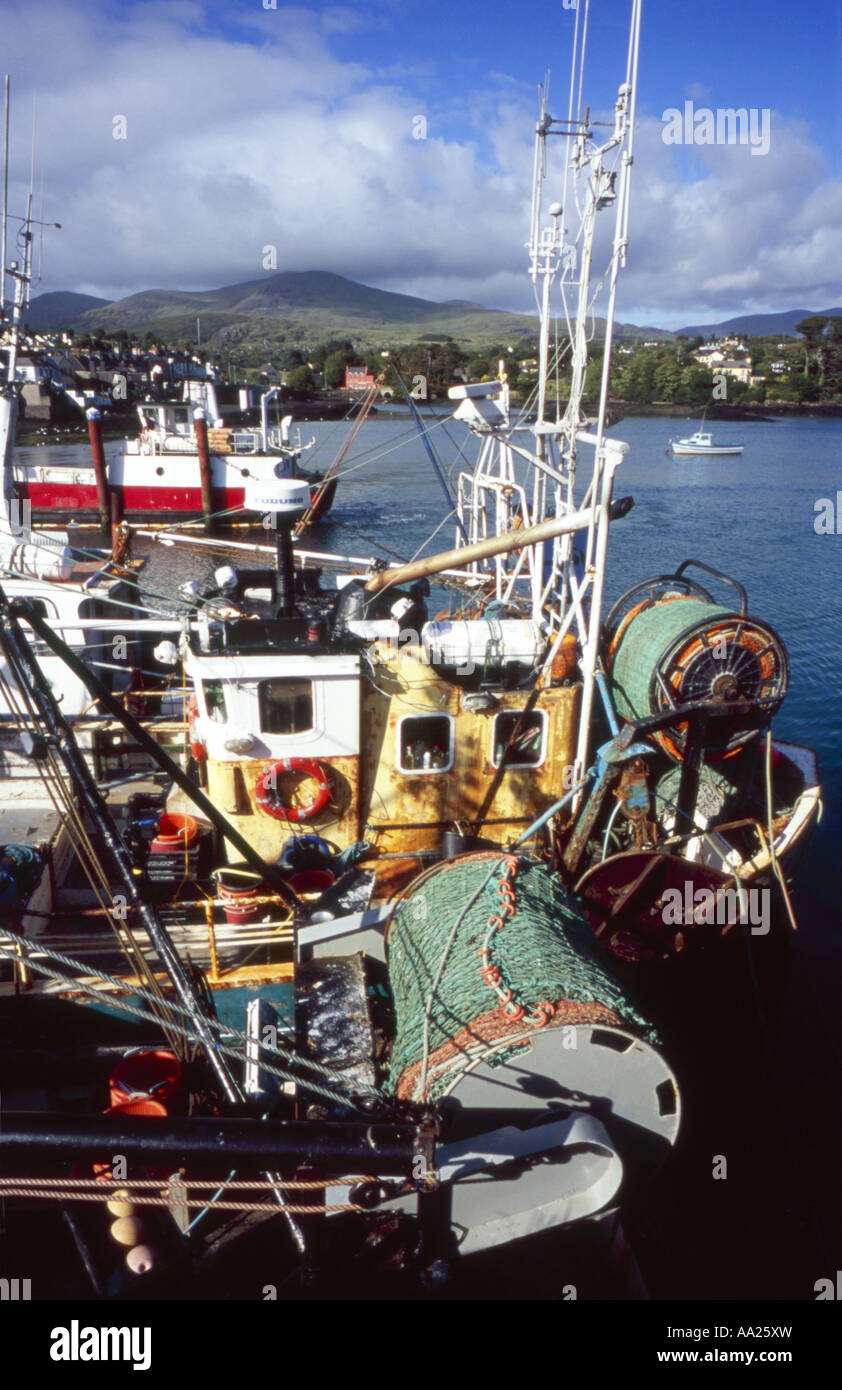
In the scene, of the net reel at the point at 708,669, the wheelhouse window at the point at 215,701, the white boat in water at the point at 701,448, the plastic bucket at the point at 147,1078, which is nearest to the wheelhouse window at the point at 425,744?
the wheelhouse window at the point at 215,701

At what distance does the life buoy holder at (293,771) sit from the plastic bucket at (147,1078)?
339cm

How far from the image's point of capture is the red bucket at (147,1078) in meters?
7.51

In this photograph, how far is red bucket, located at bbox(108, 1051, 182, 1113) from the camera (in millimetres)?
7512

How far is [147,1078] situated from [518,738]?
6.06m

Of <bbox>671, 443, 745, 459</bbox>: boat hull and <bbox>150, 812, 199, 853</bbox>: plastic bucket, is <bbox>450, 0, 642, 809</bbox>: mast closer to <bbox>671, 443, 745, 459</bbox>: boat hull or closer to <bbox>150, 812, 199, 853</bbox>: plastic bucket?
<bbox>150, 812, 199, 853</bbox>: plastic bucket

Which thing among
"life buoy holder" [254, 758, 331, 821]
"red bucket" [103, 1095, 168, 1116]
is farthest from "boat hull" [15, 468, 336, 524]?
"red bucket" [103, 1095, 168, 1116]

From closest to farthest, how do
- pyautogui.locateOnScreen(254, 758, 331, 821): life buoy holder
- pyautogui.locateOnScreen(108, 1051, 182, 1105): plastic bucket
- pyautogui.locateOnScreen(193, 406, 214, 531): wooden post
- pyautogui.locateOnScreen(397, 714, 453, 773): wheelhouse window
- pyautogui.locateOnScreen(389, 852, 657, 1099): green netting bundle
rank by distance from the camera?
pyautogui.locateOnScreen(389, 852, 657, 1099): green netting bundle
pyautogui.locateOnScreen(108, 1051, 182, 1105): plastic bucket
pyautogui.locateOnScreen(254, 758, 331, 821): life buoy holder
pyautogui.locateOnScreen(397, 714, 453, 773): wheelhouse window
pyautogui.locateOnScreen(193, 406, 214, 531): wooden post

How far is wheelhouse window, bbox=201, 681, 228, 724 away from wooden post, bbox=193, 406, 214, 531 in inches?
1522

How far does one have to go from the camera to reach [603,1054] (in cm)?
641

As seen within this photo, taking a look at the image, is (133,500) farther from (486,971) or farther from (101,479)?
(486,971)

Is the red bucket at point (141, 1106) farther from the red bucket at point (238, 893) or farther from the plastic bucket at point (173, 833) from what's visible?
the plastic bucket at point (173, 833)

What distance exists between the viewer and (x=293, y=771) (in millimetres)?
10648

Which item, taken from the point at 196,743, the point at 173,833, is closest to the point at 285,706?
the point at 196,743
